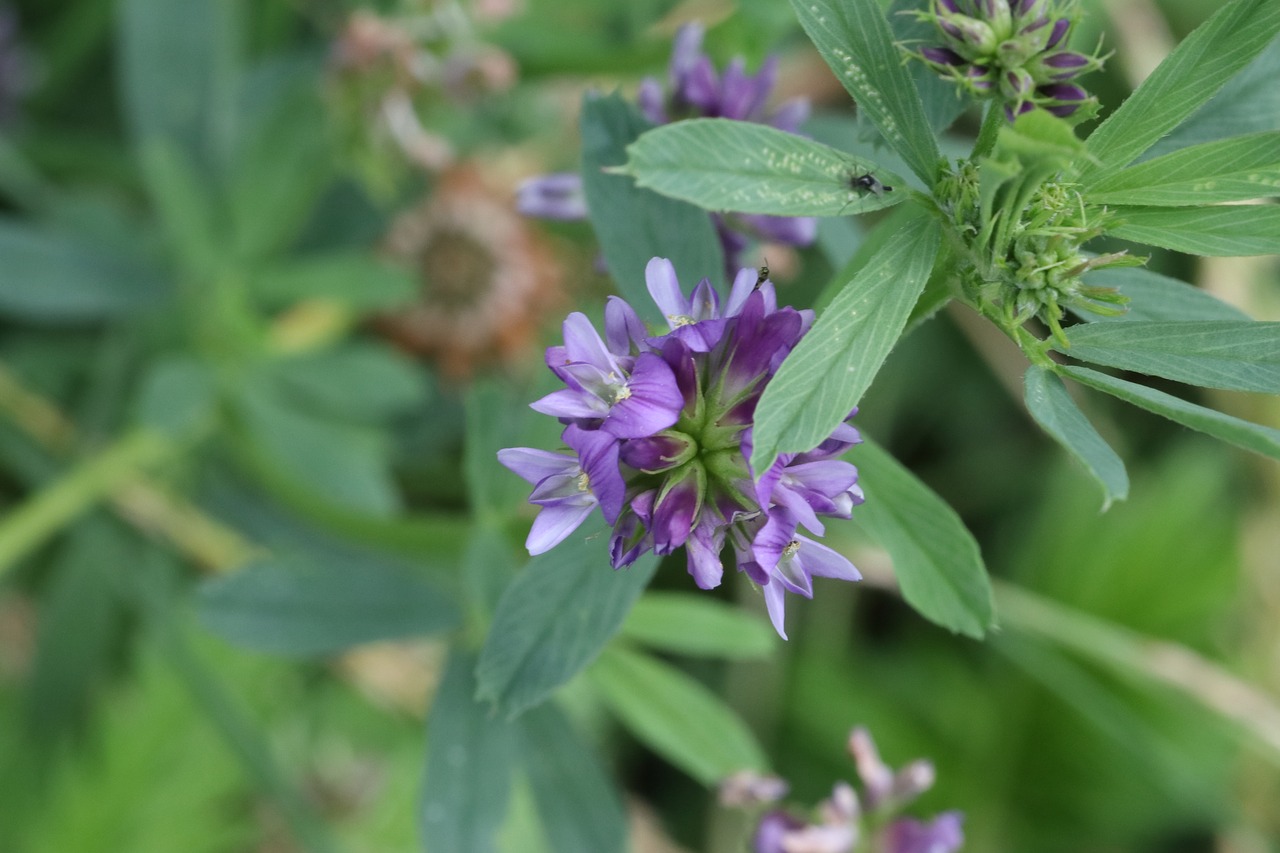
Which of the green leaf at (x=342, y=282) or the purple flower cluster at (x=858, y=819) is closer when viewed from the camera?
the purple flower cluster at (x=858, y=819)

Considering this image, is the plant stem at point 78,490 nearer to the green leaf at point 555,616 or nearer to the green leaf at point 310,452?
the green leaf at point 310,452

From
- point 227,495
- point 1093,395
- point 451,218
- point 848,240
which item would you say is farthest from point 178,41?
point 1093,395

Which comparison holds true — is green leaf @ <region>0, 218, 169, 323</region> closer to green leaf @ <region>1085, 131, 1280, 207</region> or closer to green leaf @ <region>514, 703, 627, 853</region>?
green leaf @ <region>514, 703, 627, 853</region>

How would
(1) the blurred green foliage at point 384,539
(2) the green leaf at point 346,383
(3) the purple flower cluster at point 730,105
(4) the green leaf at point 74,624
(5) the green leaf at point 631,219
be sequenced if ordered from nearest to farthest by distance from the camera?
(5) the green leaf at point 631,219, (3) the purple flower cluster at point 730,105, (1) the blurred green foliage at point 384,539, (2) the green leaf at point 346,383, (4) the green leaf at point 74,624

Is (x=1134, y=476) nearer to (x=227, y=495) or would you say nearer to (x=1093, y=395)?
(x=1093, y=395)

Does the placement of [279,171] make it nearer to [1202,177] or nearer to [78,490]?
[78,490]

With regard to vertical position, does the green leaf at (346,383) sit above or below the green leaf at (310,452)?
above

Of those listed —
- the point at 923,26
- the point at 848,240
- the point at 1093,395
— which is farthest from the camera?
the point at 1093,395

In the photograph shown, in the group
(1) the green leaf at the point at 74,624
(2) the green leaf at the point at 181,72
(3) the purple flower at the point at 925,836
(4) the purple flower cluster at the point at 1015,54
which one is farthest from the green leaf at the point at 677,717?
(2) the green leaf at the point at 181,72
